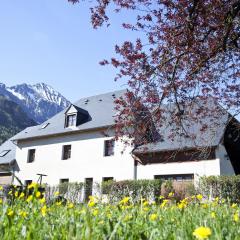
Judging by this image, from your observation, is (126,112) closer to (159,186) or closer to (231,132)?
(159,186)

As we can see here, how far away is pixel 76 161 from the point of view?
2884 cm

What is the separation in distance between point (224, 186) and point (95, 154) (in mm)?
13038

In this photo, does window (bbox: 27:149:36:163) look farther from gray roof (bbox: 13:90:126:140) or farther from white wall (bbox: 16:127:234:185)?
gray roof (bbox: 13:90:126:140)

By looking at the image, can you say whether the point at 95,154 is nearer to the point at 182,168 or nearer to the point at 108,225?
the point at 182,168

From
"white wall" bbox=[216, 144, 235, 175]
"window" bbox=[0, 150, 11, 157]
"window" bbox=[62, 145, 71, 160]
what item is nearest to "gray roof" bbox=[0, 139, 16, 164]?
"window" bbox=[0, 150, 11, 157]

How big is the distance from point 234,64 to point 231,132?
15.2 metres

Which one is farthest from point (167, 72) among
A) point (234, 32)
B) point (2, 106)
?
point (2, 106)

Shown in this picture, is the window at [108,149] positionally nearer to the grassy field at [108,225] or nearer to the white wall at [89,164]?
the white wall at [89,164]

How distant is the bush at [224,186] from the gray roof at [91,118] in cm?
1177

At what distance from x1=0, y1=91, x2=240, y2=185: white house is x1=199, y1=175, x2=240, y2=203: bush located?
304 cm

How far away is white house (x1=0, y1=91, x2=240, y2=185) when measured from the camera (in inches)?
875

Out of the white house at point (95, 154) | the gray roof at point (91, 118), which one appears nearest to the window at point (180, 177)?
the white house at point (95, 154)

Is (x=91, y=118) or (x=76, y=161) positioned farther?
(x=91, y=118)

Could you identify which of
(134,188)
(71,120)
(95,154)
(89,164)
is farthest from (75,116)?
(134,188)
